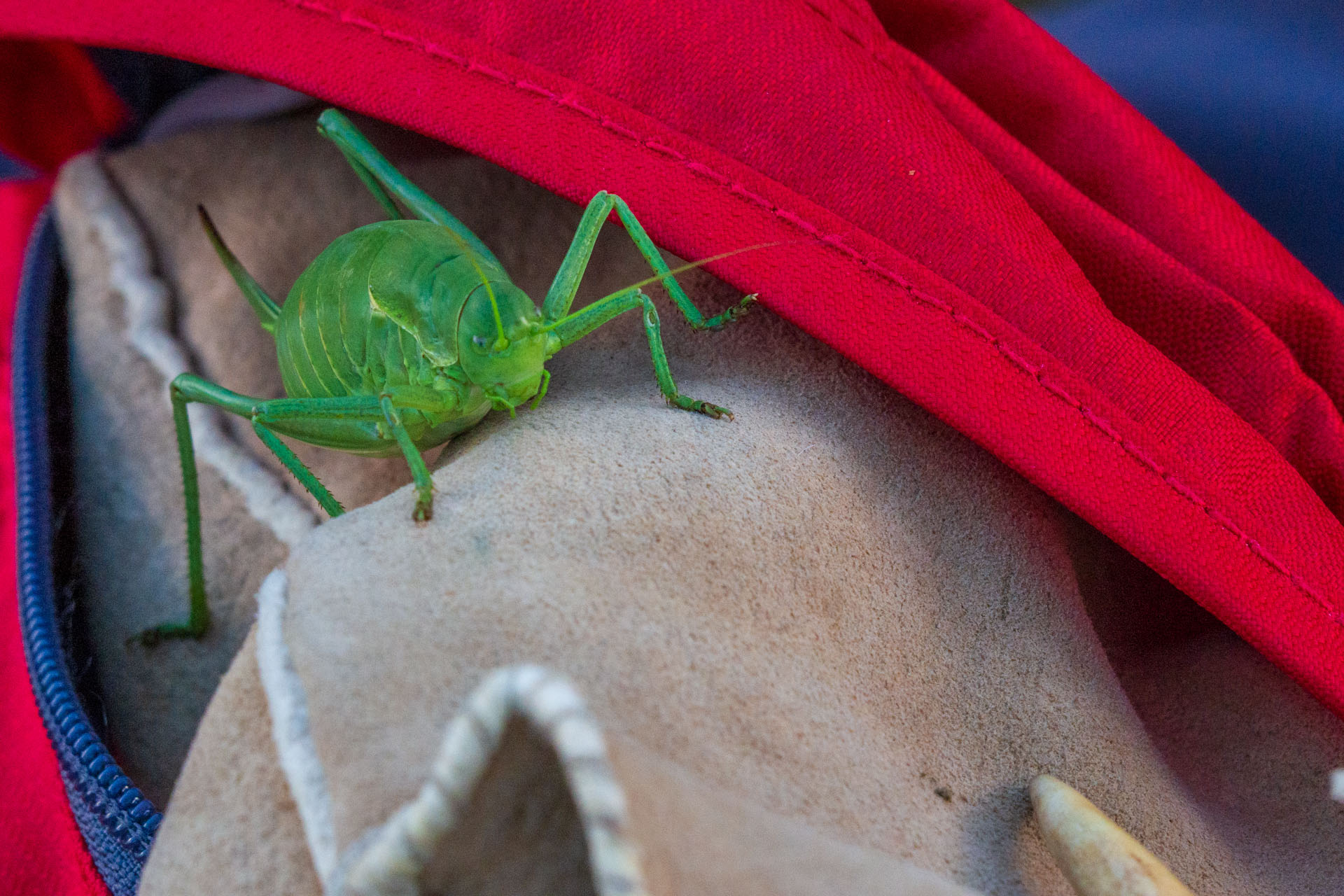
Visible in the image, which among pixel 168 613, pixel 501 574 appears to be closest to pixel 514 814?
pixel 501 574

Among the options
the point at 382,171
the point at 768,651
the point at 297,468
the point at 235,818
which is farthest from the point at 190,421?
the point at 768,651

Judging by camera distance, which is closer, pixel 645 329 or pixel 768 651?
pixel 768 651

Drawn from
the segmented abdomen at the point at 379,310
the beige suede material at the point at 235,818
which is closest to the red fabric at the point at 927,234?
the segmented abdomen at the point at 379,310

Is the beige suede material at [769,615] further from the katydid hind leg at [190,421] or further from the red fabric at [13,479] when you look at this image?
the red fabric at [13,479]

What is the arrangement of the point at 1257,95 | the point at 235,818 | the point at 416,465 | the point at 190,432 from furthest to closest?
the point at 1257,95 → the point at 190,432 → the point at 416,465 → the point at 235,818

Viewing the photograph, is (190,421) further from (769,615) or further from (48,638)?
(769,615)

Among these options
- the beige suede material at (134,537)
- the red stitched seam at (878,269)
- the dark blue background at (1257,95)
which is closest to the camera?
the red stitched seam at (878,269)
